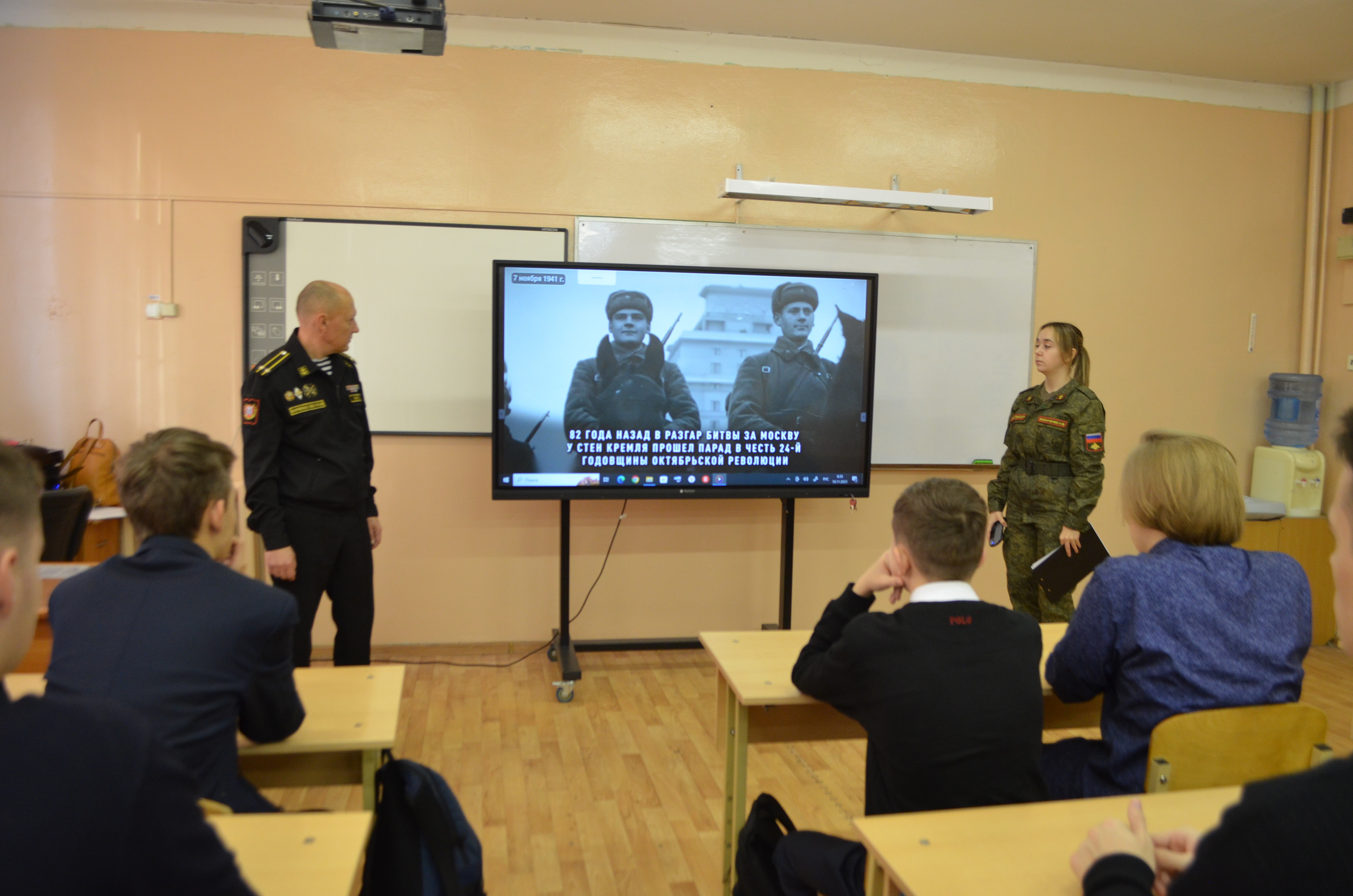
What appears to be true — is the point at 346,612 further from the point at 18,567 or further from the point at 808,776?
the point at 18,567

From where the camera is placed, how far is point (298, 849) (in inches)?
47.1

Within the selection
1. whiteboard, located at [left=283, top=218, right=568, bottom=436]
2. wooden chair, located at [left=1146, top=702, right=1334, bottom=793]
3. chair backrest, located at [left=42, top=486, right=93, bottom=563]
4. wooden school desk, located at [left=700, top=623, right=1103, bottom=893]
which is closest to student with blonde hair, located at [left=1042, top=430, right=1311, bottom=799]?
wooden chair, located at [left=1146, top=702, right=1334, bottom=793]

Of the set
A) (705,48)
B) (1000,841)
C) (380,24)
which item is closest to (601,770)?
(1000,841)

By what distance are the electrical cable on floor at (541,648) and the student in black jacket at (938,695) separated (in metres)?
2.59

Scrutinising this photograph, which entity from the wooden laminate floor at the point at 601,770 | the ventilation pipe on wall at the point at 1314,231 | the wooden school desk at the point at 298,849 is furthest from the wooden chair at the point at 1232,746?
the ventilation pipe on wall at the point at 1314,231

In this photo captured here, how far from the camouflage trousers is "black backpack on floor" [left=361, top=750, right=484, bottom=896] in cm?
283

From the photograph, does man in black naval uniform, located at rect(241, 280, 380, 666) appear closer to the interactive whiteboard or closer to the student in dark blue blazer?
the interactive whiteboard

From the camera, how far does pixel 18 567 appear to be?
733 millimetres

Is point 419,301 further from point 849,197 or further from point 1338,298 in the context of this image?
point 1338,298

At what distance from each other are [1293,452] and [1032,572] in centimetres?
223

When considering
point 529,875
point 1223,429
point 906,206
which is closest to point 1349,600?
point 529,875

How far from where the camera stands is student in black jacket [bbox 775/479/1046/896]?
1482 mm

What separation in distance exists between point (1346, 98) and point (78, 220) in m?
6.35

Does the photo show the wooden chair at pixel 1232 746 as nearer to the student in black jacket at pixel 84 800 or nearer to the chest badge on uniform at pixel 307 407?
the student in black jacket at pixel 84 800
